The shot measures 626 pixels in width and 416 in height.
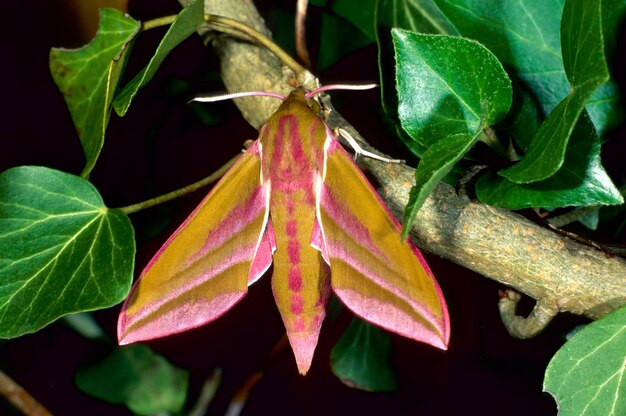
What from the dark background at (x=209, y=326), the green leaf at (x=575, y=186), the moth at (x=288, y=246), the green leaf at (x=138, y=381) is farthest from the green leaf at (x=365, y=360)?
the green leaf at (x=575, y=186)

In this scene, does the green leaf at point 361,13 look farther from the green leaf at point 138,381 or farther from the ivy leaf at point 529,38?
the green leaf at point 138,381

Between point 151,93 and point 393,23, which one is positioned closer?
point 393,23

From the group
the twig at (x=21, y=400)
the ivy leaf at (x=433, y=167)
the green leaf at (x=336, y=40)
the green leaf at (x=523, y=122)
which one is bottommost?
the twig at (x=21, y=400)

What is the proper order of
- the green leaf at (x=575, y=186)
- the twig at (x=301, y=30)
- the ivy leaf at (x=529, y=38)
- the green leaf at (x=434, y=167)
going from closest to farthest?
the green leaf at (x=434, y=167), the green leaf at (x=575, y=186), the ivy leaf at (x=529, y=38), the twig at (x=301, y=30)

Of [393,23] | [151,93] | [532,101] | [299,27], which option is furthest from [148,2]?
[532,101]

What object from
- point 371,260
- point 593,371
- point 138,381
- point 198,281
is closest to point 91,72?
point 198,281

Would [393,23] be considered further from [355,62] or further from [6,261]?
[6,261]
